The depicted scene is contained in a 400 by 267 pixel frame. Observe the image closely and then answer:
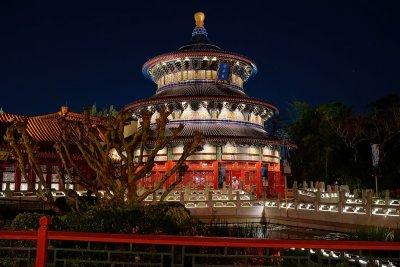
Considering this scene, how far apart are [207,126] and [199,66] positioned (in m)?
6.71

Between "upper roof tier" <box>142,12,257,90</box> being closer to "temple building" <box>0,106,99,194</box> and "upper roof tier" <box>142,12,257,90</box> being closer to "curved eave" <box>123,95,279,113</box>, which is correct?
"curved eave" <box>123,95,279,113</box>

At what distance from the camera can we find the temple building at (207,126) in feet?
114

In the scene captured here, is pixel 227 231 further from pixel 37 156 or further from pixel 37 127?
pixel 37 127

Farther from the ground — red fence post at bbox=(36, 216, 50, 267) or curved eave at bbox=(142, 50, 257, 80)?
curved eave at bbox=(142, 50, 257, 80)

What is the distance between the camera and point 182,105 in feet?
123

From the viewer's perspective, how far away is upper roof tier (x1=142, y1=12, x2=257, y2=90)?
131ft

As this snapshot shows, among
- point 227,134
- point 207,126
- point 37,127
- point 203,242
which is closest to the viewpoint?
point 203,242

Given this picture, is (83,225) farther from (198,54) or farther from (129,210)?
(198,54)

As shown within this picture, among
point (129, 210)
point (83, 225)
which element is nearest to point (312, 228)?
point (129, 210)

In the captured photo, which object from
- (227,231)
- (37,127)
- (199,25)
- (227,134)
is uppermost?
(199,25)

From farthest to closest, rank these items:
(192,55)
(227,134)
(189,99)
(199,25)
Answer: (199,25) → (192,55) → (189,99) → (227,134)

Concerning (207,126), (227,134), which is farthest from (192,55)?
(227,134)

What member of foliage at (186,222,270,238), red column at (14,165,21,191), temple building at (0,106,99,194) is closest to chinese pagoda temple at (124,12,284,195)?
temple building at (0,106,99,194)

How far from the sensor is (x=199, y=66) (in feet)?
133
